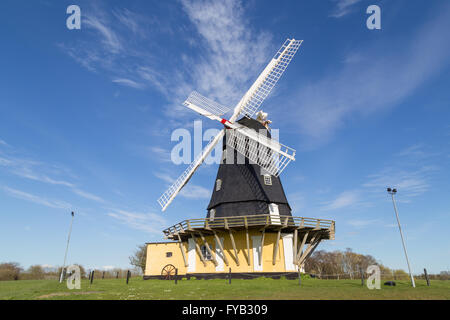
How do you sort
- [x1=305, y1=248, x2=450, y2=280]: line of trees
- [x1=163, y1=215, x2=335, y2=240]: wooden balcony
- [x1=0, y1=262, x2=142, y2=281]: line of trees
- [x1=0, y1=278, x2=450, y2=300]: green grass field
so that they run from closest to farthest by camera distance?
[x1=0, y1=278, x2=450, y2=300]: green grass field, [x1=163, y1=215, x2=335, y2=240]: wooden balcony, [x1=0, y1=262, x2=142, y2=281]: line of trees, [x1=305, y1=248, x2=450, y2=280]: line of trees

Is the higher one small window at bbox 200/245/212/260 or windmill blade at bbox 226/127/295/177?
windmill blade at bbox 226/127/295/177

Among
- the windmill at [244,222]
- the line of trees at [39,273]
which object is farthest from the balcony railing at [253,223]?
the line of trees at [39,273]

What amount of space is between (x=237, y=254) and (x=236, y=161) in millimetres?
7355

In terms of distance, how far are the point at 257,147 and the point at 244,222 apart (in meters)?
6.83

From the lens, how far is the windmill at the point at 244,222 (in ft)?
58.5

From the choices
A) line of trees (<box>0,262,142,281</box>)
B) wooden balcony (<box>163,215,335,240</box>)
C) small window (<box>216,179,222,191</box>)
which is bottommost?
line of trees (<box>0,262,142,281</box>)

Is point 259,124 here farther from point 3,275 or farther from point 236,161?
point 3,275

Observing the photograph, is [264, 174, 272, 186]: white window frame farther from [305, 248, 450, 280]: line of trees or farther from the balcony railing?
[305, 248, 450, 280]: line of trees

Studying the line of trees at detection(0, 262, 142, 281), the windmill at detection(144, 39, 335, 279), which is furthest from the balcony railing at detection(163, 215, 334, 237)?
the line of trees at detection(0, 262, 142, 281)

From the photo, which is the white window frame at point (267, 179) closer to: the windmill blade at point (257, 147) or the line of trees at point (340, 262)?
the windmill blade at point (257, 147)

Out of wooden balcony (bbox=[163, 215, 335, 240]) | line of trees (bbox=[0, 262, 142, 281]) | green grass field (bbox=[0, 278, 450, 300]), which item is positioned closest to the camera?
green grass field (bbox=[0, 278, 450, 300])

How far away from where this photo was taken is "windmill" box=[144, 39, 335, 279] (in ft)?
58.5
